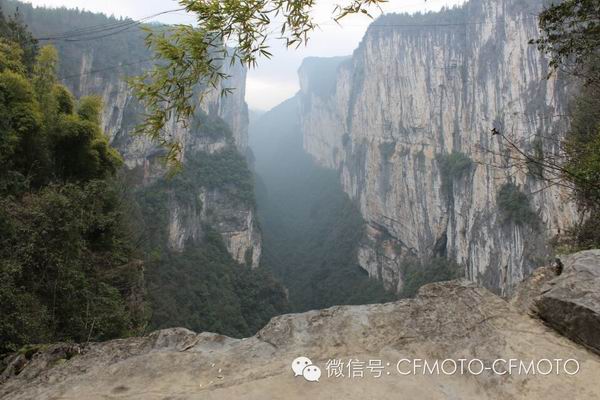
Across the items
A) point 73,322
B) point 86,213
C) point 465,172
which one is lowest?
point 73,322

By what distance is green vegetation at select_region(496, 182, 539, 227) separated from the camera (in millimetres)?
26094

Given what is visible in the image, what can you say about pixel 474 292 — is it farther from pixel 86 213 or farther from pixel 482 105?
pixel 482 105

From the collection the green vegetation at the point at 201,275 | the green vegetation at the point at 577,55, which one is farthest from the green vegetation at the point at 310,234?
the green vegetation at the point at 577,55

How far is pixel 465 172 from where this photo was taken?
37.3m

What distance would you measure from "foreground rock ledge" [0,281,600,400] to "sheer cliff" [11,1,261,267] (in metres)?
27.5

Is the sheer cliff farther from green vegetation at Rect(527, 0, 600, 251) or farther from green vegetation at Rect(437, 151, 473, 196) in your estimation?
green vegetation at Rect(527, 0, 600, 251)

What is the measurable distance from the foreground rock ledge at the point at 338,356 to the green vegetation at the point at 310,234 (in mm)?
44676

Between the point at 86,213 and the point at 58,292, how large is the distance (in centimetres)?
197

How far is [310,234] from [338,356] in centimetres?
7585

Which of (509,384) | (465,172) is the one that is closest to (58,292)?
(509,384)

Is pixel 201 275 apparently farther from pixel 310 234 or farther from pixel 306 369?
pixel 310 234

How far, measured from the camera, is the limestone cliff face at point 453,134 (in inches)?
1057

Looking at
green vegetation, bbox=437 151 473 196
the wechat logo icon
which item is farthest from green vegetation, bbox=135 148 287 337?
the wechat logo icon

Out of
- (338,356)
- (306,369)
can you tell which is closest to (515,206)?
(338,356)
